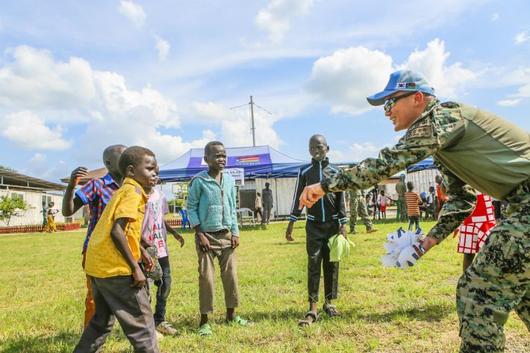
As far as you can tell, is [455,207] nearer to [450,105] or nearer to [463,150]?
[463,150]

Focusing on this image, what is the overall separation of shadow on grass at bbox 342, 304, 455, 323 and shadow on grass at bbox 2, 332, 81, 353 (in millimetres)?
2881

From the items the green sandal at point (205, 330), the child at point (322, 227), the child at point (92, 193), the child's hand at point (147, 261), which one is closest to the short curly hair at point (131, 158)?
the child at point (92, 193)

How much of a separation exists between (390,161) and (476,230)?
3.48m

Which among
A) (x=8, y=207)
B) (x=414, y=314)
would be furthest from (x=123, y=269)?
(x=8, y=207)

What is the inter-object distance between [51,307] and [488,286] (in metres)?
5.55

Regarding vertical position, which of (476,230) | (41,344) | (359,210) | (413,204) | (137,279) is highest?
(413,204)

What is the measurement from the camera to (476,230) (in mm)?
5398

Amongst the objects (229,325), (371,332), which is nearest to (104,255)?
(229,325)

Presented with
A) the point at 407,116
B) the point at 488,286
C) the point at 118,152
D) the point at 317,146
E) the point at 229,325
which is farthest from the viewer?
the point at 317,146

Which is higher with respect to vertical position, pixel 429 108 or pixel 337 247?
pixel 429 108

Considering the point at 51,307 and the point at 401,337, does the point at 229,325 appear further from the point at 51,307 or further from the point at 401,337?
the point at 51,307

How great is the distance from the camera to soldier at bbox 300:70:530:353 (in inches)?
90.0

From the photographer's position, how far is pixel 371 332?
4438mm

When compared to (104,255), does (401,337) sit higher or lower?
lower
